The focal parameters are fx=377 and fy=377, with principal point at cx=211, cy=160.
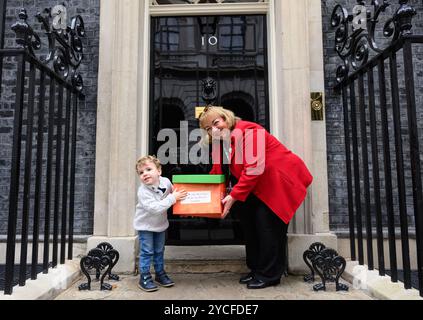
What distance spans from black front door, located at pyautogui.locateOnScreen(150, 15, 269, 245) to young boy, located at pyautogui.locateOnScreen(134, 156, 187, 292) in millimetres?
964

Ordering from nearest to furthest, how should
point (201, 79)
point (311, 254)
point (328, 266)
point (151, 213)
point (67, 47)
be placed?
point (151, 213), point (328, 266), point (311, 254), point (67, 47), point (201, 79)

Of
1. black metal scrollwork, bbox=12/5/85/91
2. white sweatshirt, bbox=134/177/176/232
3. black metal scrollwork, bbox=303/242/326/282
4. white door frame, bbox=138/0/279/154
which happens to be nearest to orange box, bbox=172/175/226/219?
white sweatshirt, bbox=134/177/176/232

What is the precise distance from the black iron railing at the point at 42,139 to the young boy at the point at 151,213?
825mm

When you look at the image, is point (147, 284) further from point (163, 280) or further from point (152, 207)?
point (152, 207)

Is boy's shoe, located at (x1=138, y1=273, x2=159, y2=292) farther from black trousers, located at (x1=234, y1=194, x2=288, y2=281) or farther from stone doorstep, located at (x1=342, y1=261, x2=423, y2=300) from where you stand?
stone doorstep, located at (x1=342, y1=261, x2=423, y2=300)

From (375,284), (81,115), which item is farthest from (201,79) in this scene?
(375,284)

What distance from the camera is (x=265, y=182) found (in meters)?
3.30

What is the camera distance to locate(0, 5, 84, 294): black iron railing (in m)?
2.80

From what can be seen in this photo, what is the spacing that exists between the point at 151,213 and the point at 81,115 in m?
1.68

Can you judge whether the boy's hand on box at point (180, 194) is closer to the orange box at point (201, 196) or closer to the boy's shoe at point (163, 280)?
the orange box at point (201, 196)

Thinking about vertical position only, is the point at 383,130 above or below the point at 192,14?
below

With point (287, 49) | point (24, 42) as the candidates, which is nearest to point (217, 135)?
point (287, 49)

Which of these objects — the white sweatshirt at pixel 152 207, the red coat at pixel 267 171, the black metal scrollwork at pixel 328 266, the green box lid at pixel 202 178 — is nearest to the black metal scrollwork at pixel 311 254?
the black metal scrollwork at pixel 328 266

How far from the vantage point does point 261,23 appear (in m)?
4.55
